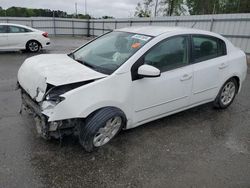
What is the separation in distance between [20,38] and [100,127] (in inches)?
400

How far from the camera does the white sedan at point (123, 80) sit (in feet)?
9.29

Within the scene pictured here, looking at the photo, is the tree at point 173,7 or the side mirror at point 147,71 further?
the tree at point 173,7

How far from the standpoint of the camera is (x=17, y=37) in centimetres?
1120

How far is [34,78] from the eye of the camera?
10.2ft

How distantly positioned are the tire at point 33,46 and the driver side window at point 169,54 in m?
9.91

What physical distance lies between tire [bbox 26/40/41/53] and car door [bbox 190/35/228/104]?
990 centimetres

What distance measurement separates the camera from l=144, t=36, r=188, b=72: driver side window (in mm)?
3443

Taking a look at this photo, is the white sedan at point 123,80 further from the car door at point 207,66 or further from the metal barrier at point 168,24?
the metal barrier at point 168,24

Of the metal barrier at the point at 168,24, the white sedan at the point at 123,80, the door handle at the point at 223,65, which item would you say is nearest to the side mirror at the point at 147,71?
the white sedan at the point at 123,80

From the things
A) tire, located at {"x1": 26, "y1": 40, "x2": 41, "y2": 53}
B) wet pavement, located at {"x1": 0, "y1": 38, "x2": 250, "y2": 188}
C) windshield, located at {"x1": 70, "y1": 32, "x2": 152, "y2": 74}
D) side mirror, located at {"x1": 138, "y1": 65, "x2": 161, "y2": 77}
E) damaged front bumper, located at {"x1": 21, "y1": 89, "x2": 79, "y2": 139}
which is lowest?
wet pavement, located at {"x1": 0, "y1": 38, "x2": 250, "y2": 188}

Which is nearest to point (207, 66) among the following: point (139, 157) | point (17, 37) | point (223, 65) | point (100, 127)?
point (223, 65)

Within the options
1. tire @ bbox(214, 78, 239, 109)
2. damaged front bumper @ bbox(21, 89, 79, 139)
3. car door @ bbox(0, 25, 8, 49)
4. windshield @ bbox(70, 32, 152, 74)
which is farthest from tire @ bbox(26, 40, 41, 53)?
tire @ bbox(214, 78, 239, 109)

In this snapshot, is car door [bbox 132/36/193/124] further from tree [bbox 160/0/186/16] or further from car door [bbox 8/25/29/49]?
tree [bbox 160/0/186/16]

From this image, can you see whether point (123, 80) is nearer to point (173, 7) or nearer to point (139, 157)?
Answer: point (139, 157)
